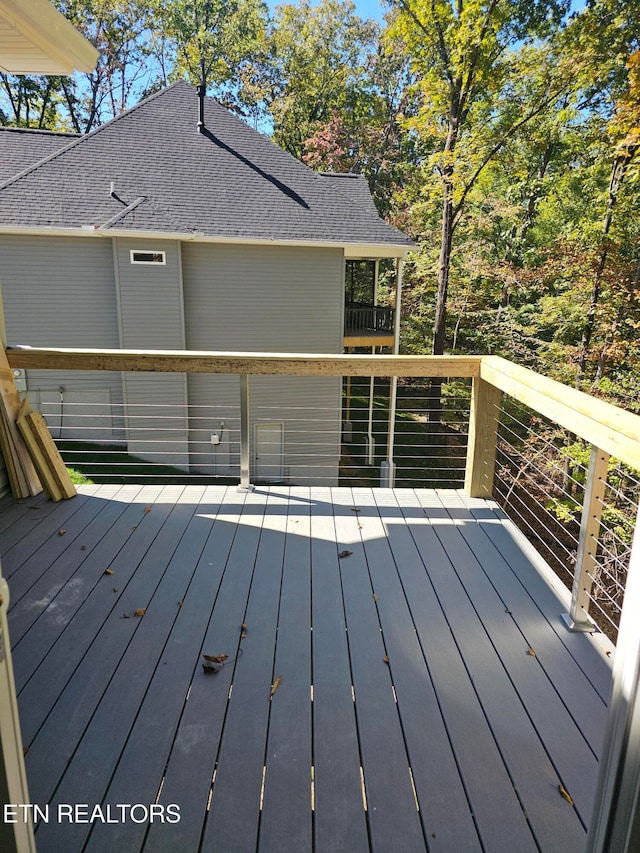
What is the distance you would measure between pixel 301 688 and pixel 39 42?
3.21m

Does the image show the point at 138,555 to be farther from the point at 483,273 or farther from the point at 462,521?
the point at 483,273

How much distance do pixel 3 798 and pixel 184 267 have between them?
34.6 ft

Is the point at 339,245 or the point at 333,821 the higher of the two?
the point at 339,245

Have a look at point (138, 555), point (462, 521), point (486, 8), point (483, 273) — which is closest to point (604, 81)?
point (486, 8)

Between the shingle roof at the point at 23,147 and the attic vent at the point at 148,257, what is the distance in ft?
9.57

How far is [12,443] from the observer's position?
3586mm

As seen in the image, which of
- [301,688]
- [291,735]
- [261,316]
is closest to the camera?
[291,735]

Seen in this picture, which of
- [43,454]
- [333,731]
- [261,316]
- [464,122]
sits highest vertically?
[464,122]

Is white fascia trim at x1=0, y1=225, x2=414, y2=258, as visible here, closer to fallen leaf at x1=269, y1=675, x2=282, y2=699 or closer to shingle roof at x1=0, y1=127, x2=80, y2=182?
shingle roof at x1=0, y1=127, x2=80, y2=182

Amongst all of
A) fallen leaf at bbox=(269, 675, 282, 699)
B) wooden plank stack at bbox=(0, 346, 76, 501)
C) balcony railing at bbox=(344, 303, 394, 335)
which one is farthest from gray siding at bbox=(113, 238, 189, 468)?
fallen leaf at bbox=(269, 675, 282, 699)

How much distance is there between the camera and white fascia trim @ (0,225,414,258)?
9508 mm

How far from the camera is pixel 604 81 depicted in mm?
12086

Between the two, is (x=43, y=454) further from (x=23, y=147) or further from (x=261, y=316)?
(x=23, y=147)

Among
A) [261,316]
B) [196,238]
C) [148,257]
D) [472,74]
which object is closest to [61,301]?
[148,257]
